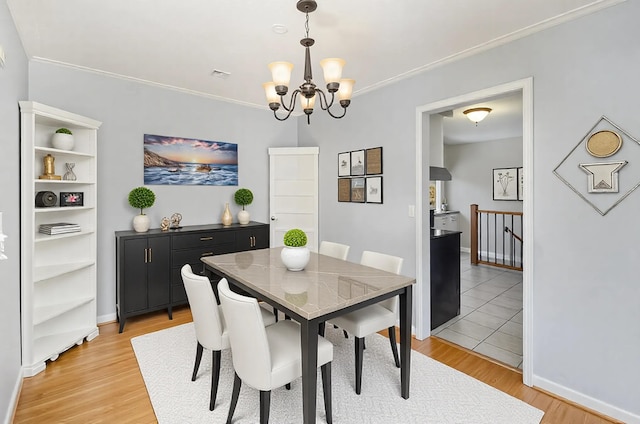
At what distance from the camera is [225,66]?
311 cm

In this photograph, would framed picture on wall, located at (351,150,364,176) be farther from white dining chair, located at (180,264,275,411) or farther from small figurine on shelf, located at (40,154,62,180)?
small figurine on shelf, located at (40,154,62,180)

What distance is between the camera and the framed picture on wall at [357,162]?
379 centimetres

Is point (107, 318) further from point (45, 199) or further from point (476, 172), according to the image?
point (476, 172)

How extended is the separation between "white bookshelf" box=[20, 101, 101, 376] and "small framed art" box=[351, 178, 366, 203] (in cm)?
264

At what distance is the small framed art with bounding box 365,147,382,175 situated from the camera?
11.7 ft

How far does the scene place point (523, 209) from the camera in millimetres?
2312

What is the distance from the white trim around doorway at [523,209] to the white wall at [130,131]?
2340 millimetres

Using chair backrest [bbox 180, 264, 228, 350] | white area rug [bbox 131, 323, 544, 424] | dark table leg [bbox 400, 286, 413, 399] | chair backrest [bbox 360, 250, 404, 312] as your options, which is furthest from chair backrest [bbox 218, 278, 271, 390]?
chair backrest [bbox 360, 250, 404, 312]

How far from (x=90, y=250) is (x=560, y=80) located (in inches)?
162

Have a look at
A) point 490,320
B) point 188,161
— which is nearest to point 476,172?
point 490,320

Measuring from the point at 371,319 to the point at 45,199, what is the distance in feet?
9.31

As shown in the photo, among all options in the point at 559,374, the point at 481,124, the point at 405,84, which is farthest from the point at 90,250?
the point at 481,124

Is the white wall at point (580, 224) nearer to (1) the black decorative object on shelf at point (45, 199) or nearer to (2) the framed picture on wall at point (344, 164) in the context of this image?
(2) the framed picture on wall at point (344, 164)

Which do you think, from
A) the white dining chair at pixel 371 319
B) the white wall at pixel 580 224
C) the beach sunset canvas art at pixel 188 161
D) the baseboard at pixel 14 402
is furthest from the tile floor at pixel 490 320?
the baseboard at pixel 14 402
